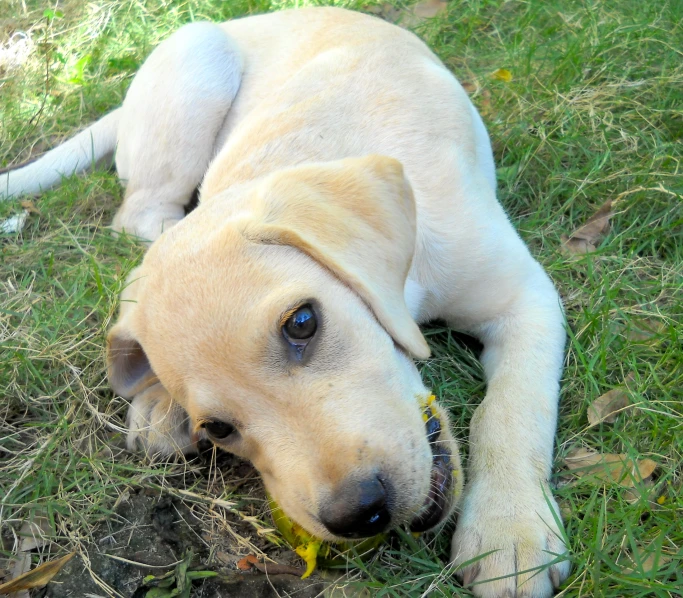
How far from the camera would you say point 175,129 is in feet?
16.4

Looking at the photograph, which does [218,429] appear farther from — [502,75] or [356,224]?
[502,75]

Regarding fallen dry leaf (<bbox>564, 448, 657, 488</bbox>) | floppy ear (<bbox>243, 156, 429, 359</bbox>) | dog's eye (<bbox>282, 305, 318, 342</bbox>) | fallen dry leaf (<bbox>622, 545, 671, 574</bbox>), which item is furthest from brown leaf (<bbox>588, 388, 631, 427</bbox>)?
dog's eye (<bbox>282, 305, 318, 342</bbox>)

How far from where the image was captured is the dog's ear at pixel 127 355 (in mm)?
3318

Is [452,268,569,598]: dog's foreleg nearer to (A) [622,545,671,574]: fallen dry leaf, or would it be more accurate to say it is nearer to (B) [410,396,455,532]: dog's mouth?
(B) [410,396,455,532]: dog's mouth

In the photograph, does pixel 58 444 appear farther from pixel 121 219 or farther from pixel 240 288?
pixel 121 219

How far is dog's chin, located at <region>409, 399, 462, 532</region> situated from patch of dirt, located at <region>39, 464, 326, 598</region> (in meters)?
0.51

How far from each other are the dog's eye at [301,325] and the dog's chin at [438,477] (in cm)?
63

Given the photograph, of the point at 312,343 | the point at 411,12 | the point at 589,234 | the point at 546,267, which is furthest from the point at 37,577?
the point at 411,12

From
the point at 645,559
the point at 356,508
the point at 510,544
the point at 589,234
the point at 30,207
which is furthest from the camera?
the point at 30,207

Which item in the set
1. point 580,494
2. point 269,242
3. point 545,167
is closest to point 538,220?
point 545,167

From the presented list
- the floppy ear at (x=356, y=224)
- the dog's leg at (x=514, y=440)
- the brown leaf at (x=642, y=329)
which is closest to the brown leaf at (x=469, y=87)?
the dog's leg at (x=514, y=440)

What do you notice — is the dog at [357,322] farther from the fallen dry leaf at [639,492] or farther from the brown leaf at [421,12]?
the brown leaf at [421,12]

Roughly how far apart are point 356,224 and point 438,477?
1084 mm

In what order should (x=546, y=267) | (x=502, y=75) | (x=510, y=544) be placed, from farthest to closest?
(x=502, y=75) < (x=546, y=267) < (x=510, y=544)
